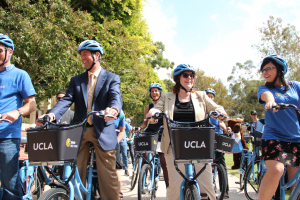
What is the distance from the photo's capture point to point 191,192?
2738 mm

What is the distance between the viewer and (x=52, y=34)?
355 inches

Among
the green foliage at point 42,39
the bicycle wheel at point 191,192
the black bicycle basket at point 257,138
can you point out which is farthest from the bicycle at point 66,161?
the green foliage at point 42,39

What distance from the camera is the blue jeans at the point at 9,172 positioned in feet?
10.1

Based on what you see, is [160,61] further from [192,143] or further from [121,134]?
[192,143]

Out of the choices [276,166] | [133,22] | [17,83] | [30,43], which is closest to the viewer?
[276,166]

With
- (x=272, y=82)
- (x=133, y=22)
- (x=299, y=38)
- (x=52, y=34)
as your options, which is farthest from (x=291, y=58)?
(x=272, y=82)

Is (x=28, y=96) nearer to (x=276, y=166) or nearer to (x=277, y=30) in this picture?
(x=276, y=166)

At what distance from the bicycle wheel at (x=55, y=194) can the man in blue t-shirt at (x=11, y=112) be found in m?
0.98

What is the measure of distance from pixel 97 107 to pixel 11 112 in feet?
3.10

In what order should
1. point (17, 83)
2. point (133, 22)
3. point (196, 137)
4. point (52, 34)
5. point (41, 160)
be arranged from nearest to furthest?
point (41, 160)
point (196, 137)
point (17, 83)
point (52, 34)
point (133, 22)

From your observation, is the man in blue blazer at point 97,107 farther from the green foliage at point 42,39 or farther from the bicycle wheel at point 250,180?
the green foliage at point 42,39

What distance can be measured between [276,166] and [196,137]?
1.14 m

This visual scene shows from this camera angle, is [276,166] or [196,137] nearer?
[196,137]

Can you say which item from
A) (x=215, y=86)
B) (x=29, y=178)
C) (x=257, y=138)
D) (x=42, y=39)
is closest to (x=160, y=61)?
(x=215, y=86)
